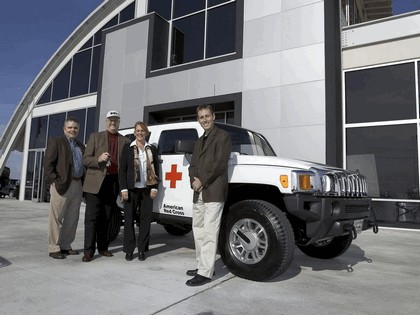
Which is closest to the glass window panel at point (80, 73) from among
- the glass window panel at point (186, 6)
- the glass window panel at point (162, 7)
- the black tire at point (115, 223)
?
the glass window panel at point (162, 7)

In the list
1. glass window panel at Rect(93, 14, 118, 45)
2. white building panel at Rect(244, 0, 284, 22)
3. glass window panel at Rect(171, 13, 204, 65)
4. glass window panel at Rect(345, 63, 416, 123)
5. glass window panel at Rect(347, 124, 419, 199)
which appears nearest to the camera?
glass window panel at Rect(347, 124, 419, 199)

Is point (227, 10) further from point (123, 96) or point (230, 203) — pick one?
point (230, 203)

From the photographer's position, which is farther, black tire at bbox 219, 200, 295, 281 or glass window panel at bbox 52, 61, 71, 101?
glass window panel at bbox 52, 61, 71, 101

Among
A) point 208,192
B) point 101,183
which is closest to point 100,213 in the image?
point 101,183

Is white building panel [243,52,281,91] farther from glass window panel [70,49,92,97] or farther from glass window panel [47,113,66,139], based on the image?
glass window panel [47,113,66,139]

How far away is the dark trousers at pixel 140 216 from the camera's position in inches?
167

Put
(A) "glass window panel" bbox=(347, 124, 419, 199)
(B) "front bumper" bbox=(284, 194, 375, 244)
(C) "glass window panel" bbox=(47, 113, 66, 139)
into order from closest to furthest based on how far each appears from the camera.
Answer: (B) "front bumper" bbox=(284, 194, 375, 244) → (A) "glass window panel" bbox=(347, 124, 419, 199) → (C) "glass window panel" bbox=(47, 113, 66, 139)

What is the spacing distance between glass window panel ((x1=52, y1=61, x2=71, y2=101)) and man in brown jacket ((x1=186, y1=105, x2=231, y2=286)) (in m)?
17.1

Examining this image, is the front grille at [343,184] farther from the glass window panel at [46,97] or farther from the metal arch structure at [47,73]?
the glass window panel at [46,97]

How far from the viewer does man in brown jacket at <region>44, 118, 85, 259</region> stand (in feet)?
14.1

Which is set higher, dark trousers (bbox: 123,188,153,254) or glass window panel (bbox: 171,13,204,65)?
glass window panel (bbox: 171,13,204,65)

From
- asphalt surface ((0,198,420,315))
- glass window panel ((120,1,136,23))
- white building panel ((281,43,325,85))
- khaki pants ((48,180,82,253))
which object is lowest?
asphalt surface ((0,198,420,315))

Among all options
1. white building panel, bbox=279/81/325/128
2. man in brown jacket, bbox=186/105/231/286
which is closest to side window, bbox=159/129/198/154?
man in brown jacket, bbox=186/105/231/286

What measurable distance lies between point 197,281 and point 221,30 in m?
11.1
